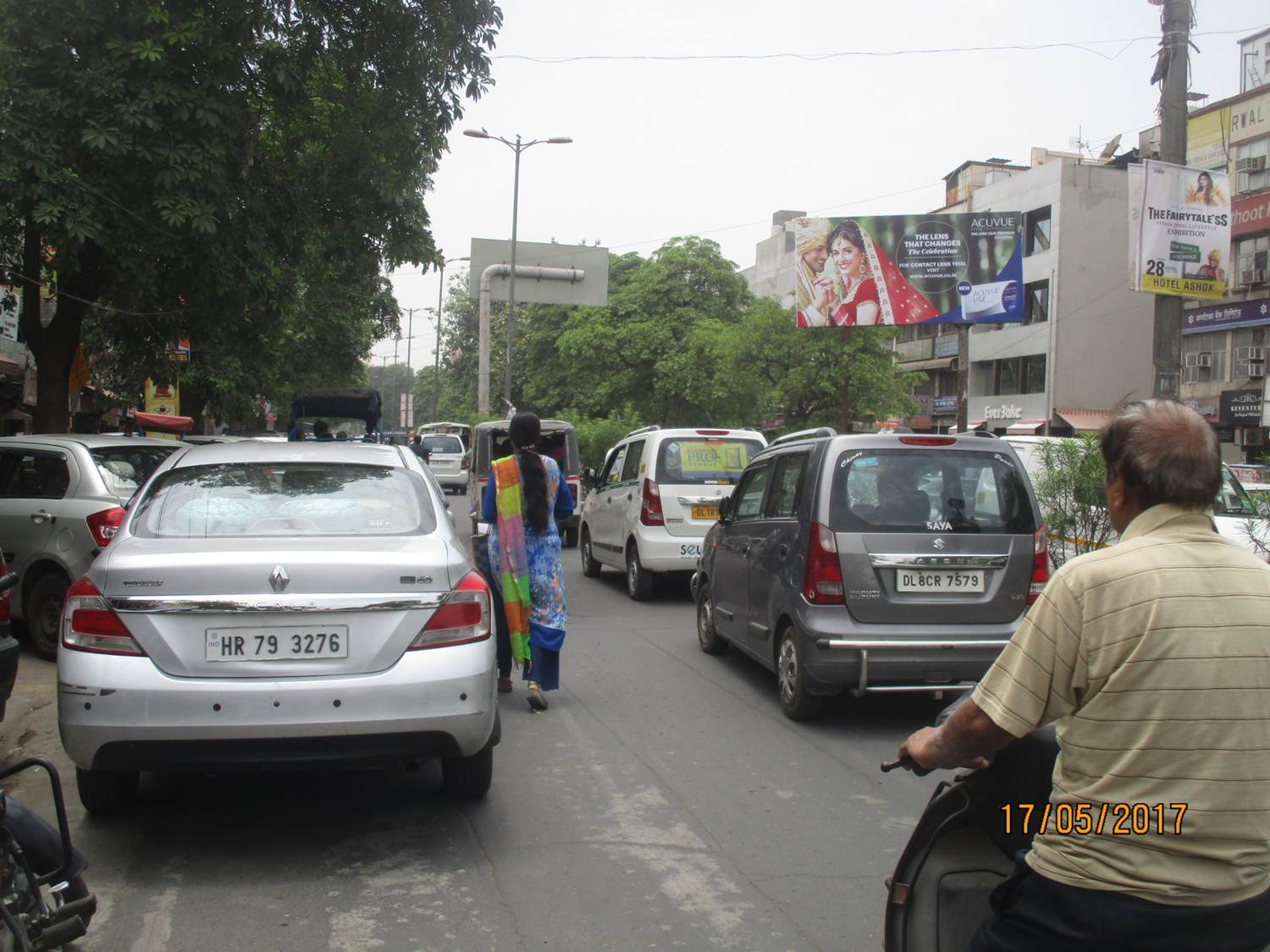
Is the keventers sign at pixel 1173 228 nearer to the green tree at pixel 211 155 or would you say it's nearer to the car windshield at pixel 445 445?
the green tree at pixel 211 155

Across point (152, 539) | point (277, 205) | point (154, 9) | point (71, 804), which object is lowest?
point (71, 804)

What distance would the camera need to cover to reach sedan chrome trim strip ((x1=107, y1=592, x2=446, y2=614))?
4.30 m

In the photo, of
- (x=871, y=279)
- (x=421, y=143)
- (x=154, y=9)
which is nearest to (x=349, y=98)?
(x=421, y=143)

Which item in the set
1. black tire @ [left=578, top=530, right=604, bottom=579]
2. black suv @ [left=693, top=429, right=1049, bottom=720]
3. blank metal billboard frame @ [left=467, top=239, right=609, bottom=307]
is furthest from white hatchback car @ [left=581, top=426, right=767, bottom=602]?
blank metal billboard frame @ [left=467, top=239, right=609, bottom=307]

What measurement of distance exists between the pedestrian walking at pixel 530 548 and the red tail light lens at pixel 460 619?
2.18 m

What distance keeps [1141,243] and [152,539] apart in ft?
28.8

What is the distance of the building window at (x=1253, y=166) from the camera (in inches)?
1304

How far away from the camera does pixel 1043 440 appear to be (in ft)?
35.0

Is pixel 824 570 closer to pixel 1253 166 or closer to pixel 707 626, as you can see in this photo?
pixel 707 626

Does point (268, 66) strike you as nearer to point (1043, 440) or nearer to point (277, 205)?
point (277, 205)

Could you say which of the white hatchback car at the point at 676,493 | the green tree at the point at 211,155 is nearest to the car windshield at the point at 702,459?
the white hatchback car at the point at 676,493

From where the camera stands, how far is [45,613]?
8.80 meters

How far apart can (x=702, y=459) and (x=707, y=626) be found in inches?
132

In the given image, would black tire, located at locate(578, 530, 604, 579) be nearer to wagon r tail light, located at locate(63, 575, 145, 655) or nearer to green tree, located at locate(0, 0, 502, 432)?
green tree, located at locate(0, 0, 502, 432)
